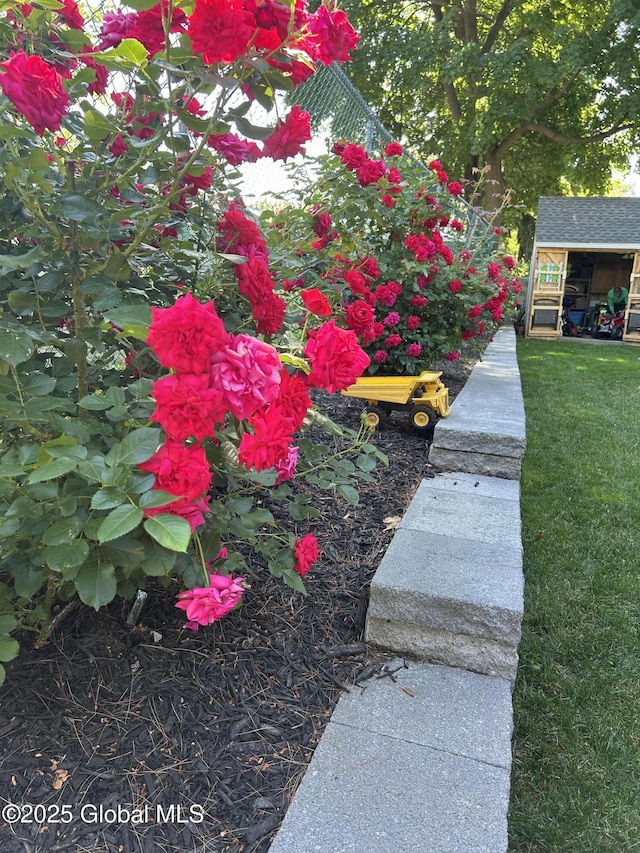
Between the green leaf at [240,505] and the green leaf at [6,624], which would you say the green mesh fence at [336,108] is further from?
the green leaf at [6,624]

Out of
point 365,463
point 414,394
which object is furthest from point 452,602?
point 414,394

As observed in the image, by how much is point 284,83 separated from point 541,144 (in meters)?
18.7

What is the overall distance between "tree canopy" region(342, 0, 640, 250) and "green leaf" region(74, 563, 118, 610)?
12613mm

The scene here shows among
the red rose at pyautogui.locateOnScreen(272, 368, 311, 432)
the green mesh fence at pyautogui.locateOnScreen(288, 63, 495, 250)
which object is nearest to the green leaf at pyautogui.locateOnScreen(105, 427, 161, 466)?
the red rose at pyautogui.locateOnScreen(272, 368, 311, 432)

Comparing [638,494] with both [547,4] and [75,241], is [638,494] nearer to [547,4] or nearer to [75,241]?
[75,241]

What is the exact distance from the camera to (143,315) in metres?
1.04

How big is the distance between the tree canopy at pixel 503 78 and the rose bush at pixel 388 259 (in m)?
8.70

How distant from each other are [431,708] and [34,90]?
1.73 meters

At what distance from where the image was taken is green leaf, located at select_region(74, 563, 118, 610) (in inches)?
44.9

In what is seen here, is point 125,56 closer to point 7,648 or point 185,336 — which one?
point 185,336

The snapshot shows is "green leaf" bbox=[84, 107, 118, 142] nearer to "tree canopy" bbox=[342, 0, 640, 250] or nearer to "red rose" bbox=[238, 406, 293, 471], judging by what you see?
"red rose" bbox=[238, 406, 293, 471]

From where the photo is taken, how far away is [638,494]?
12.1 ft

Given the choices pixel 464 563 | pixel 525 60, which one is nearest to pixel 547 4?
pixel 525 60

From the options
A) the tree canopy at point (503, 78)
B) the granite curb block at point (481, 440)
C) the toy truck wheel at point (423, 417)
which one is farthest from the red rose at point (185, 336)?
the tree canopy at point (503, 78)
